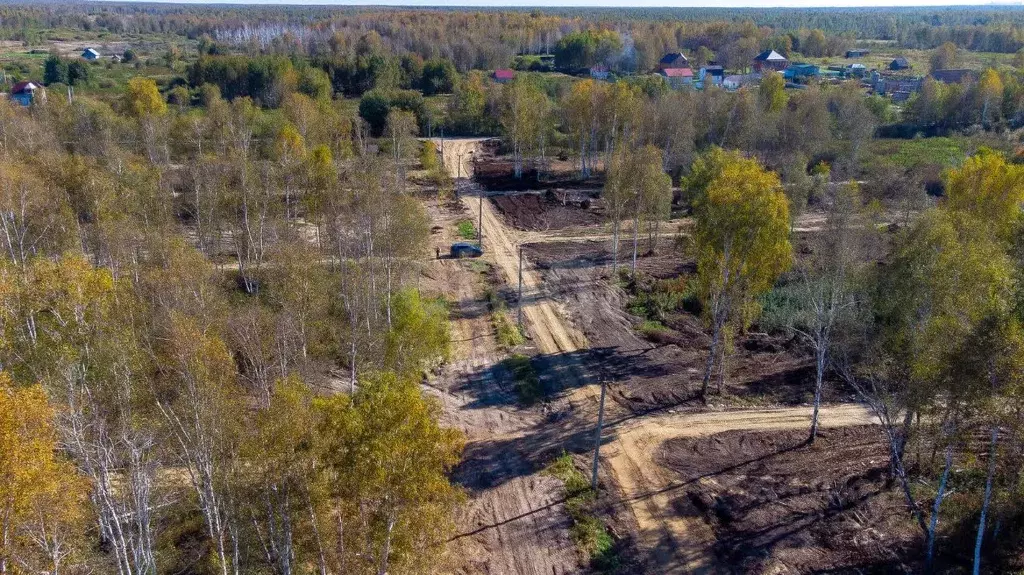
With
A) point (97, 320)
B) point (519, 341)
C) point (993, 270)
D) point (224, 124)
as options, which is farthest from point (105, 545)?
point (224, 124)

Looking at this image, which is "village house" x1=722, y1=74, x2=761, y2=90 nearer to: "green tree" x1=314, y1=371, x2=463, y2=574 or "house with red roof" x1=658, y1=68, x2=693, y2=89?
"house with red roof" x1=658, y1=68, x2=693, y2=89

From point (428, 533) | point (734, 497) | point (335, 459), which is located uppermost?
point (335, 459)

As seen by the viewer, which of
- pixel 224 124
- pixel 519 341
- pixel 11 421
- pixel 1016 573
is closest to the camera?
pixel 11 421

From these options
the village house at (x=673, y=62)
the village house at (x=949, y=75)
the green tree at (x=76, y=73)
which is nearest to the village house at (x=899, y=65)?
the village house at (x=949, y=75)

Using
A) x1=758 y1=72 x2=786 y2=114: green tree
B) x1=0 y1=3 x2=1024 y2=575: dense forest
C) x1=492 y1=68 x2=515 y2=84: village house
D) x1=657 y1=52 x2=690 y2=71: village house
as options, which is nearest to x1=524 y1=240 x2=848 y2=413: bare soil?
x1=0 y1=3 x2=1024 y2=575: dense forest

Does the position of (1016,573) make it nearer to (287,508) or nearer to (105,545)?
(287,508)

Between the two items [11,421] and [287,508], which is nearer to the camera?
[11,421]
